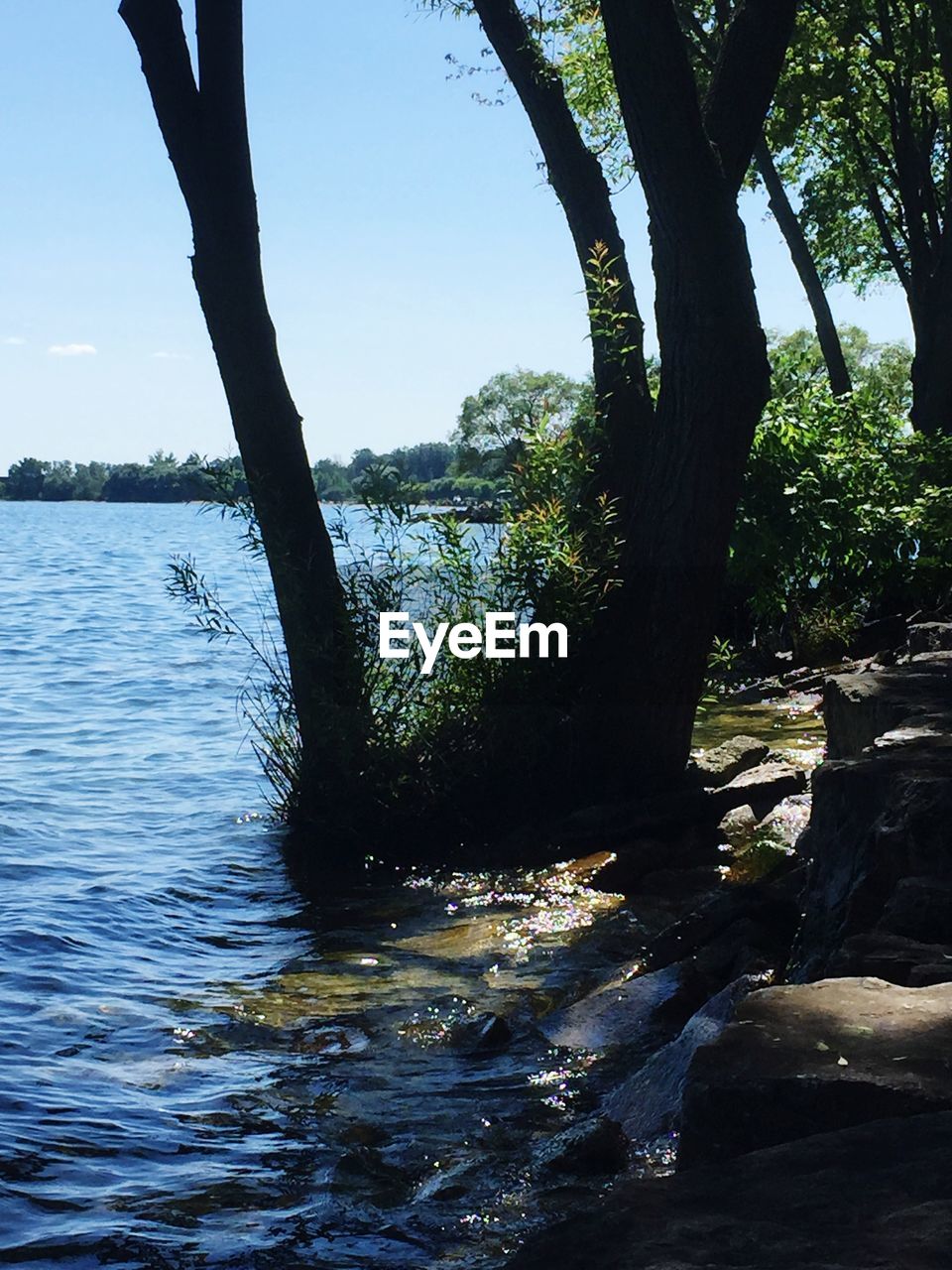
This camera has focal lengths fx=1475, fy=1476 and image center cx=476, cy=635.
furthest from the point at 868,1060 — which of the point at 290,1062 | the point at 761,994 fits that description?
the point at 290,1062

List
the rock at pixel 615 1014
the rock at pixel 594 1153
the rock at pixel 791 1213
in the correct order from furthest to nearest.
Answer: the rock at pixel 615 1014, the rock at pixel 594 1153, the rock at pixel 791 1213

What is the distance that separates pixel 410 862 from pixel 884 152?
65.4 feet

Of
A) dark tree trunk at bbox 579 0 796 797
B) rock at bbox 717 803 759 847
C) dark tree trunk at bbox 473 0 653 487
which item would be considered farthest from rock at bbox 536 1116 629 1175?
dark tree trunk at bbox 473 0 653 487

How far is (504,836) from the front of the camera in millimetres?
8969

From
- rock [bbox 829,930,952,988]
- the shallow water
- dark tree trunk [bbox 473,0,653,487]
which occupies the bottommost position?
the shallow water

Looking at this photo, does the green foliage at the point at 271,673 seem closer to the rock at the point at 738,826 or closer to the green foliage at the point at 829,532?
the rock at the point at 738,826

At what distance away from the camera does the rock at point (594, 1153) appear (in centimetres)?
395

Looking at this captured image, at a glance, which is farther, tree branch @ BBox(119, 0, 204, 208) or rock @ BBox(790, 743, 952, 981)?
tree branch @ BBox(119, 0, 204, 208)

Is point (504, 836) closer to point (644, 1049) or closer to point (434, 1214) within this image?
point (644, 1049)

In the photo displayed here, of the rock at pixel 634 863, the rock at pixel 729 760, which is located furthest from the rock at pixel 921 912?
the rock at pixel 729 760

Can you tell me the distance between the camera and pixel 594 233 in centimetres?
991

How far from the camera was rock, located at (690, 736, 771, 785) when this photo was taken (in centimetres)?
951

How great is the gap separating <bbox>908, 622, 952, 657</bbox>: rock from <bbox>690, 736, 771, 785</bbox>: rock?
126 centimetres

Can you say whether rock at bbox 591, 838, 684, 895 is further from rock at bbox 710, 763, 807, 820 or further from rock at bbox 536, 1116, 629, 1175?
rock at bbox 536, 1116, 629, 1175
